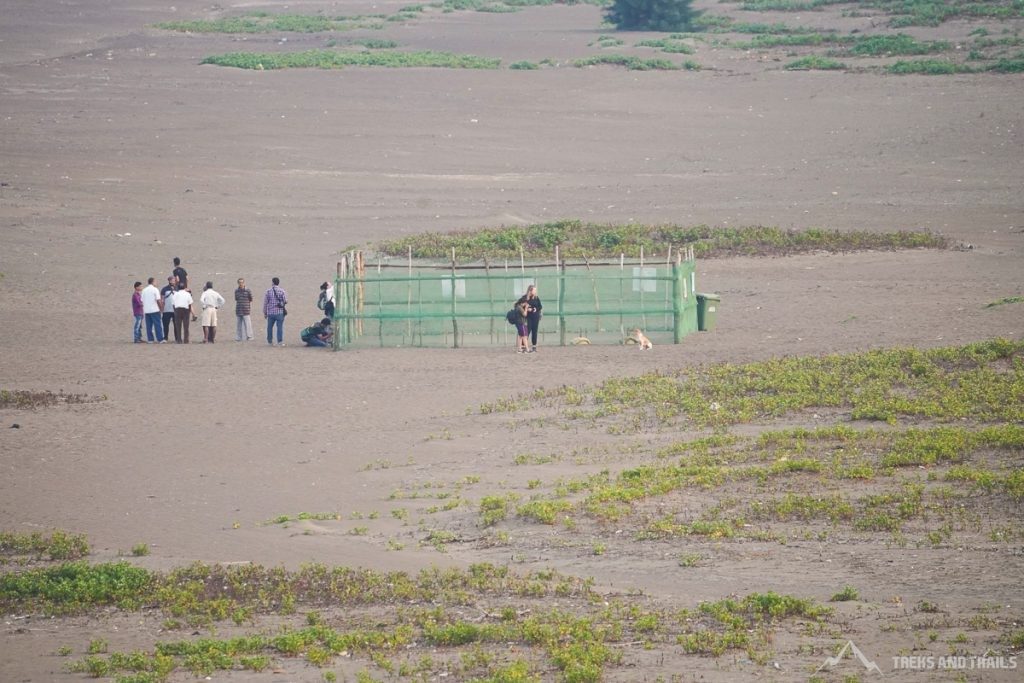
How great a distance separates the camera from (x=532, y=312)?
25766 mm

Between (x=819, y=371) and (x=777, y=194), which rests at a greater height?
(x=777, y=194)

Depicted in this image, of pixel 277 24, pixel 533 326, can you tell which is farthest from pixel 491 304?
pixel 277 24

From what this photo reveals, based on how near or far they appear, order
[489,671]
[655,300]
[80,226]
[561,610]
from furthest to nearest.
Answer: [80,226]
[655,300]
[561,610]
[489,671]

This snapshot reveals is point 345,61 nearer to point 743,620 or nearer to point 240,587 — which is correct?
point 240,587

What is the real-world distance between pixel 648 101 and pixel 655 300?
1101 inches

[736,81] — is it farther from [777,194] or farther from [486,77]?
[777,194]

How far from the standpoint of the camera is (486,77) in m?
57.7

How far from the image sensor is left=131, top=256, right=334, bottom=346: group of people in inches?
1061

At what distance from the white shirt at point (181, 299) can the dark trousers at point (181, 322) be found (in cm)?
11

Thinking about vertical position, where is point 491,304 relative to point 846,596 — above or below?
above

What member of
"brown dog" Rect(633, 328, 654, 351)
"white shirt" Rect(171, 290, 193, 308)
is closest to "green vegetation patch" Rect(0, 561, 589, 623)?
"brown dog" Rect(633, 328, 654, 351)

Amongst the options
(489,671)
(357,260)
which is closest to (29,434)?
(357,260)

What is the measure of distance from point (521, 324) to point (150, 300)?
24.7 feet

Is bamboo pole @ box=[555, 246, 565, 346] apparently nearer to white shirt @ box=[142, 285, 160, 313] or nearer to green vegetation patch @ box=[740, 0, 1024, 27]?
white shirt @ box=[142, 285, 160, 313]
